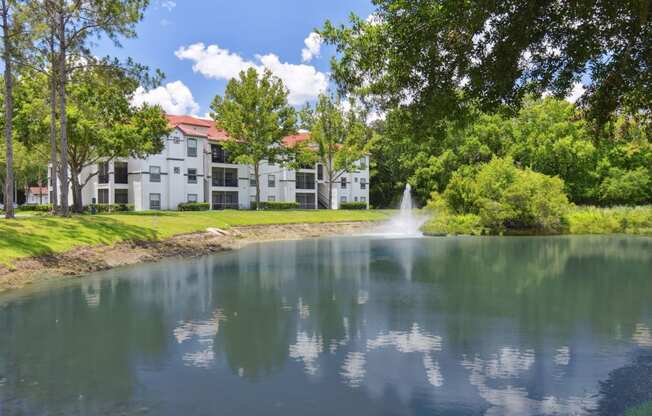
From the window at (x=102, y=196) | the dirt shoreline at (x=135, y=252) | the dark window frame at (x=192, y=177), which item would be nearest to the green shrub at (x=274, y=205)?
the dark window frame at (x=192, y=177)

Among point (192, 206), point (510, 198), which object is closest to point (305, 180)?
point (192, 206)

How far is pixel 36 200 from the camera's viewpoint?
118062mm

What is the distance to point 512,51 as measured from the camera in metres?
10.3

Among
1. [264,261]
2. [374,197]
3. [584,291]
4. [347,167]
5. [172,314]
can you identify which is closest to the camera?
[172,314]

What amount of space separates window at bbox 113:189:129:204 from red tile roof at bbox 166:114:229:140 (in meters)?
9.76

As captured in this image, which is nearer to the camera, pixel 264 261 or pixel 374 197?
pixel 264 261

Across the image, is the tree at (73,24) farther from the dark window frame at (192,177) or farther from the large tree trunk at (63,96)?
the dark window frame at (192,177)

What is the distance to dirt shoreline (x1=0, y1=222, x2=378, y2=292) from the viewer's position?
894 inches

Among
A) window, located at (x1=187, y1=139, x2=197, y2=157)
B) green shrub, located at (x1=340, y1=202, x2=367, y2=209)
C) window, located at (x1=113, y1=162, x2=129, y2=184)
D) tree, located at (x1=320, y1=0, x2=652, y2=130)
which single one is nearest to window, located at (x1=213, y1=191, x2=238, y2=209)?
window, located at (x1=187, y1=139, x2=197, y2=157)

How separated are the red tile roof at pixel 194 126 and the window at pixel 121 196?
976 centimetres

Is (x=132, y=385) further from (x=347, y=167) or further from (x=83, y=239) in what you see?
(x=347, y=167)

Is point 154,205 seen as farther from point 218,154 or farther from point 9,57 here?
point 9,57

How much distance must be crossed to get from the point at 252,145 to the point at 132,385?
53248mm

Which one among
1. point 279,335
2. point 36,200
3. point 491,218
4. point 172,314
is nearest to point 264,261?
point 172,314
